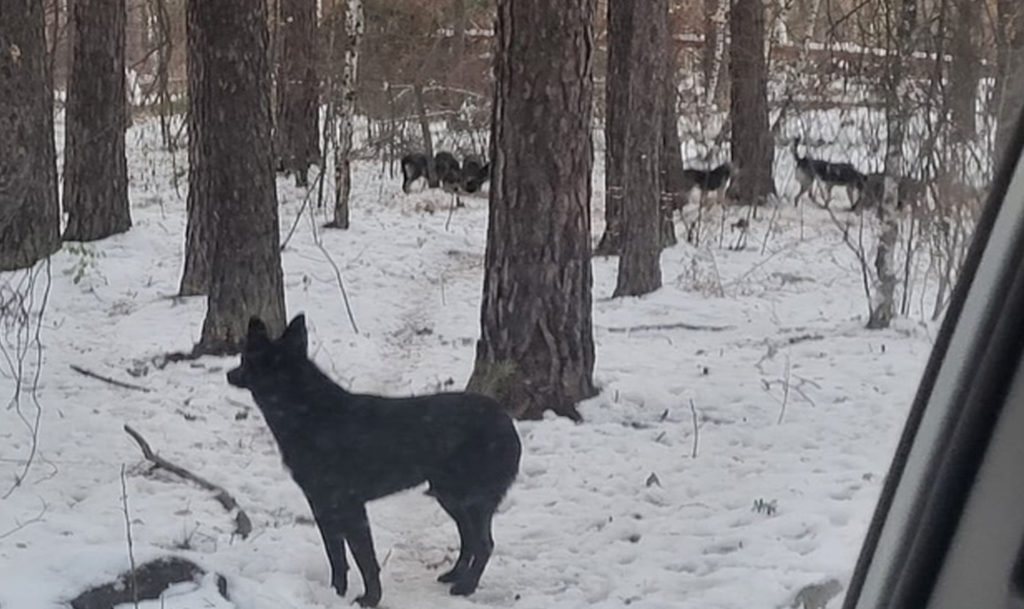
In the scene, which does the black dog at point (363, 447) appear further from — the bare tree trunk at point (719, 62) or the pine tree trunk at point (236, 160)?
the bare tree trunk at point (719, 62)

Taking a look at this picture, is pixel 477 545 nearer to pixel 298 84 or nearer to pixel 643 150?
pixel 643 150

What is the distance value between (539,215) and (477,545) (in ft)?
6.09

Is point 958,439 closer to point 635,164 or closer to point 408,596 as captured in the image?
point 408,596

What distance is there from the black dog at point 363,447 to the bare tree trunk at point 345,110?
219 inches

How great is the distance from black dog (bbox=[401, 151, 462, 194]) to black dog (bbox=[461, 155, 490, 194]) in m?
0.10

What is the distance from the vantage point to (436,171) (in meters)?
11.3

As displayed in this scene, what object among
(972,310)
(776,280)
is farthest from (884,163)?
(972,310)

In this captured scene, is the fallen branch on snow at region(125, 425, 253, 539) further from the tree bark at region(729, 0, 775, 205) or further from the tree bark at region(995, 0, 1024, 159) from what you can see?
the tree bark at region(729, 0, 775, 205)

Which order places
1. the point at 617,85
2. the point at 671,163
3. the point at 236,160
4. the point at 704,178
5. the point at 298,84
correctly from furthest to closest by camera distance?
the point at 298,84 → the point at 704,178 → the point at 671,163 → the point at 617,85 → the point at 236,160

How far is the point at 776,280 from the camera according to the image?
7.53 meters

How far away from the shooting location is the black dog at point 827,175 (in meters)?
6.09

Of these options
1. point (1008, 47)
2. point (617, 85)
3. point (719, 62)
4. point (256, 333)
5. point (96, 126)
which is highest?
point (1008, 47)

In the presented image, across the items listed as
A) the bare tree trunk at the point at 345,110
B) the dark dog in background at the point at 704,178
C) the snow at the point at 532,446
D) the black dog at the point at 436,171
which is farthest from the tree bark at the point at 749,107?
the bare tree trunk at the point at 345,110

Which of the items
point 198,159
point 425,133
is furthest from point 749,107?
Result: point 198,159
